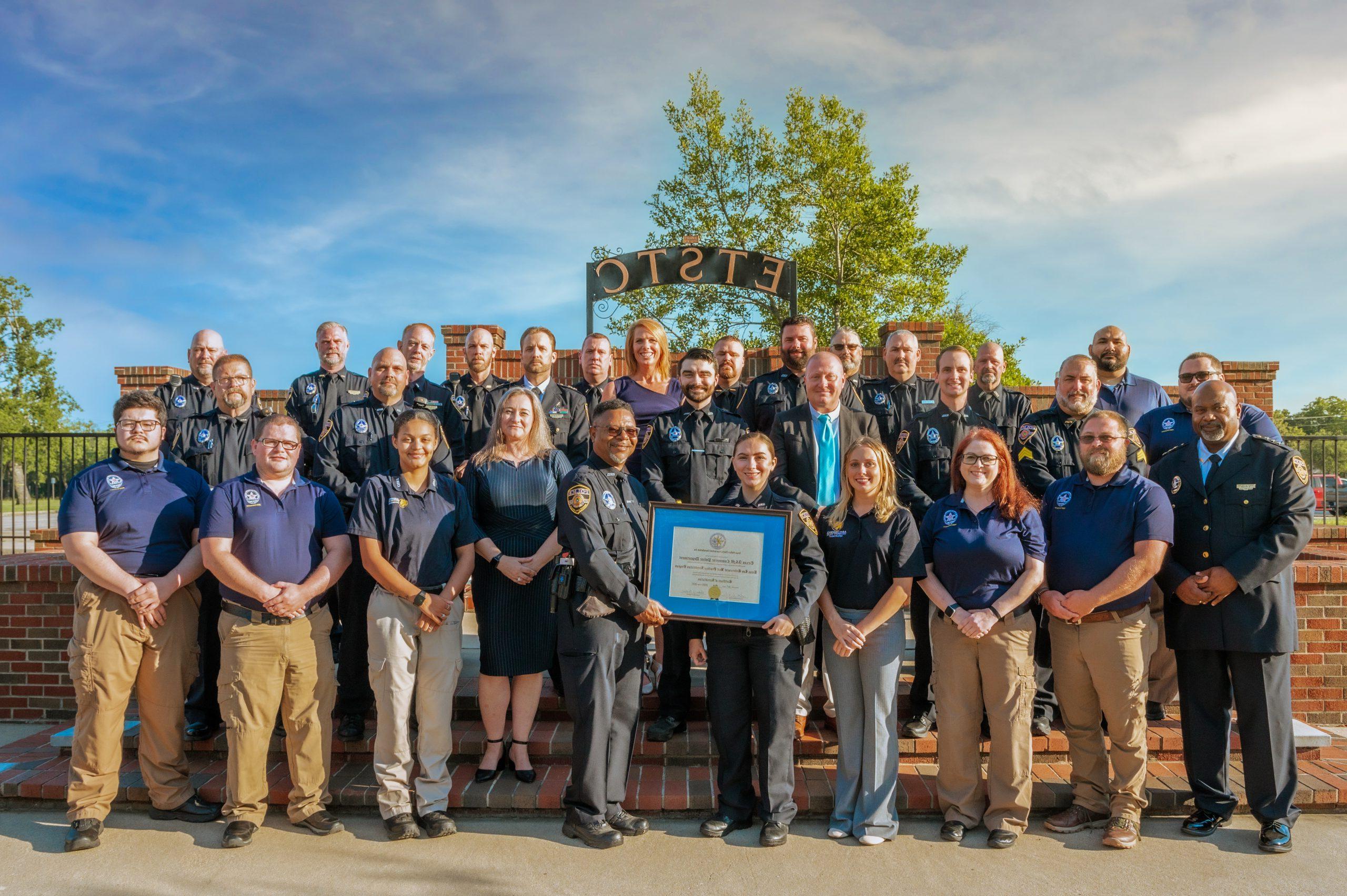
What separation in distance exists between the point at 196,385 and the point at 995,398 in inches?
221

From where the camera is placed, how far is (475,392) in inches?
229

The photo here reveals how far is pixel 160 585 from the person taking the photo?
4.11m

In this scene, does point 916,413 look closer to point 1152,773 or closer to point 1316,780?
point 1152,773

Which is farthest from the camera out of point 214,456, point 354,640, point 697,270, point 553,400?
point 697,270

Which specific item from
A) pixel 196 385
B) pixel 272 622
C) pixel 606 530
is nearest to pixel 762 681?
pixel 606 530

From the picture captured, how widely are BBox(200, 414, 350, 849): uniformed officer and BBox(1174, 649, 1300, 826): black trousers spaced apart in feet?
14.3

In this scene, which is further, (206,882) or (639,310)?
(639,310)

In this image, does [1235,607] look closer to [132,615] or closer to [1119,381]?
[1119,381]

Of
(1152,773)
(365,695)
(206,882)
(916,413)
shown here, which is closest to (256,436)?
(365,695)

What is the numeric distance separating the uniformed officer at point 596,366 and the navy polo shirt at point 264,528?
7.63 ft

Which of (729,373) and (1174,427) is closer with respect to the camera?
(1174,427)

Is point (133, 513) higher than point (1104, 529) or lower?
higher

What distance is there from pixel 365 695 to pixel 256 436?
1.75 m

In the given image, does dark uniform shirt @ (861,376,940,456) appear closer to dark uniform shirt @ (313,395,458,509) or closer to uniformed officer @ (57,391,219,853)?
dark uniform shirt @ (313,395,458,509)
